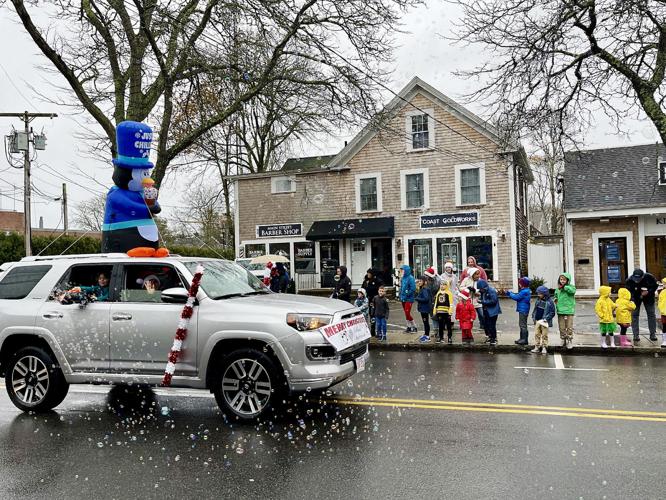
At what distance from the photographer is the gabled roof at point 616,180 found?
21.8 metres

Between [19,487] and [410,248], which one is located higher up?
[410,248]

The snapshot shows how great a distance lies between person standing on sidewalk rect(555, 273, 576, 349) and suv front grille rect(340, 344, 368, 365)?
6000mm

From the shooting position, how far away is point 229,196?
1473 inches

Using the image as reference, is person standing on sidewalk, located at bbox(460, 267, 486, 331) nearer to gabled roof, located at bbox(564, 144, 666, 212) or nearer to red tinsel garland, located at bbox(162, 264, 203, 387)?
red tinsel garland, located at bbox(162, 264, 203, 387)

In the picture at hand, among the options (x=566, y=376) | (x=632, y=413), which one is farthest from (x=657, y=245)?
(x=632, y=413)

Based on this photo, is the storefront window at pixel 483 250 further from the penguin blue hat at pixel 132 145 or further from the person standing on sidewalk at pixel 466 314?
the penguin blue hat at pixel 132 145

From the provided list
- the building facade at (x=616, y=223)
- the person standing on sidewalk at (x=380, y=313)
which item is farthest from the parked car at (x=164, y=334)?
the building facade at (x=616, y=223)

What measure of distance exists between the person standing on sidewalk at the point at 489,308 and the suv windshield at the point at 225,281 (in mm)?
6207

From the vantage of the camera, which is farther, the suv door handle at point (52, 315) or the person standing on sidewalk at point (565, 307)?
the person standing on sidewalk at point (565, 307)

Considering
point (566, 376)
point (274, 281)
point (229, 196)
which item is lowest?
point (566, 376)

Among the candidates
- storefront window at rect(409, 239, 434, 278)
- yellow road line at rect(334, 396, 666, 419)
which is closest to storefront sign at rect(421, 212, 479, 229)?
storefront window at rect(409, 239, 434, 278)

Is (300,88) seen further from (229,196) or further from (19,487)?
(229,196)

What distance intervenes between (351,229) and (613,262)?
1050cm

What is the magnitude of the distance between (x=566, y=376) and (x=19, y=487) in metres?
7.02
